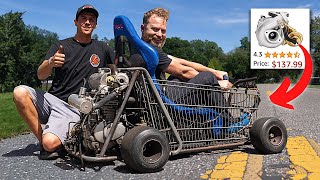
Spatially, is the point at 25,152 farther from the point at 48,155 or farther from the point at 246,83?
the point at 246,83

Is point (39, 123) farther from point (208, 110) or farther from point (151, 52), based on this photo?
point (208, 110)

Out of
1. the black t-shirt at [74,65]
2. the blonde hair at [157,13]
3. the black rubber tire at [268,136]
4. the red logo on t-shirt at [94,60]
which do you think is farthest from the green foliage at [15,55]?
the black rubber tire at [268,136]

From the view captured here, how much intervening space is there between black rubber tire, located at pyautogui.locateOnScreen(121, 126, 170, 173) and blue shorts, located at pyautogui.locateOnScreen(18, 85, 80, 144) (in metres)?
1.15

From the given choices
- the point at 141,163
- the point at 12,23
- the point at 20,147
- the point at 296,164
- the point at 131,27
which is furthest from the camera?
the point at 12,23

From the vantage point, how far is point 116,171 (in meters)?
4.01

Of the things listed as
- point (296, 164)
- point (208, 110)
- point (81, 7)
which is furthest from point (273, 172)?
point (81, 7)

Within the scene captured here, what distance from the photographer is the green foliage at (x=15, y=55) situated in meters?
66.1

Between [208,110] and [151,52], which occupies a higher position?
[151,52]

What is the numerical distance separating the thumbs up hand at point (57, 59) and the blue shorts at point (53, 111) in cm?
45

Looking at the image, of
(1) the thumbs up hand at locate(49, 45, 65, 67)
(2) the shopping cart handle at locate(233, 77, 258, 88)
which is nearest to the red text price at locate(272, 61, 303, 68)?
(2) the shopping cart handle at locate(233, 77, 258, 88)

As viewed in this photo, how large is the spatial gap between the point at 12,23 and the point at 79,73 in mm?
68677

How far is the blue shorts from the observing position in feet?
15.5

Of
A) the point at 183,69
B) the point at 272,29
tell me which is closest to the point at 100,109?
the point at 183,69

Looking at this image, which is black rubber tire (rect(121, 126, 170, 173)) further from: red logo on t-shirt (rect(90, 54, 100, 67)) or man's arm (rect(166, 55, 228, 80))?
red logo on t-shirt (rect(90, 54, 100, 67))
